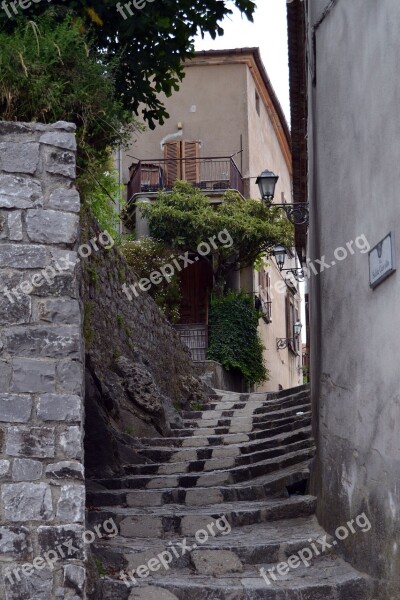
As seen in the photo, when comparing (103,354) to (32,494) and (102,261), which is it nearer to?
(102,261)

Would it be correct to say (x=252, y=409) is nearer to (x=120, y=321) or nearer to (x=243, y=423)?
(x=243, y=423)

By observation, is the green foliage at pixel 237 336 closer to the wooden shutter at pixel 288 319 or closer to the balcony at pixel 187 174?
the balcony at pixel 187 174

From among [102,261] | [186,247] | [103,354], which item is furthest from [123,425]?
[186,247]

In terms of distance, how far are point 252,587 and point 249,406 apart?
20.8 ft

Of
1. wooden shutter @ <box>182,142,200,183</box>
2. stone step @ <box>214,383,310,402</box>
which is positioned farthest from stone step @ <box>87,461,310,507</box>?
wooden shutter @ <box>182,142,200,183</box>

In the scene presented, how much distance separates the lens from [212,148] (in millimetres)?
20703

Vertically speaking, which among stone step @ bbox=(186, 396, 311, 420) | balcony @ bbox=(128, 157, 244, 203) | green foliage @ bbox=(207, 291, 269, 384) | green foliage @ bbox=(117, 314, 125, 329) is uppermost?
balcony @ bbox=(128, 157, 244, 203)

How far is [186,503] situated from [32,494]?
2.67 metres

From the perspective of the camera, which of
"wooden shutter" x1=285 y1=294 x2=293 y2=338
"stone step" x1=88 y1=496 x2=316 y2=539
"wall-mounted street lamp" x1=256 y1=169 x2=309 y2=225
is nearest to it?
"stone step" x1=88 y1=496 x2=316 y2=539

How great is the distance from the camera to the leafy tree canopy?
21.4 ft

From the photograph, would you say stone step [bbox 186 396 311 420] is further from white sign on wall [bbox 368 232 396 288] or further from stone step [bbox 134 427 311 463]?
white sign on wall [bbox 368 232 396 288]

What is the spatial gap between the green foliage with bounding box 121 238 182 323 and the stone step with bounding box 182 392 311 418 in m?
5.97
